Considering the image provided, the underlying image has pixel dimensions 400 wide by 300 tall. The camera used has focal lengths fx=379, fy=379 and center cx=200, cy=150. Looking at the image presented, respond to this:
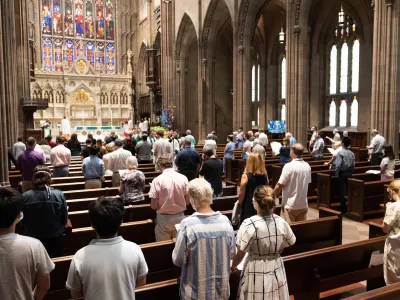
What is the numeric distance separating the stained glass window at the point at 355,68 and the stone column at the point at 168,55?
39.5 feet

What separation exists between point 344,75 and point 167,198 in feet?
66.3

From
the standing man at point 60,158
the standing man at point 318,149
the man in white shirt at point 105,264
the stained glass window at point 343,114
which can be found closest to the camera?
the man in white shirt at point 105,264

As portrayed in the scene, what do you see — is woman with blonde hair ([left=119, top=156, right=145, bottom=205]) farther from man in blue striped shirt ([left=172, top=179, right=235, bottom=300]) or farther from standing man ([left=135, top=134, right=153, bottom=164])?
standing man ([left=135, top=134, right=153, bottom=164])

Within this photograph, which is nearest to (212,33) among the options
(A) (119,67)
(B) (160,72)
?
(B) (160,72)

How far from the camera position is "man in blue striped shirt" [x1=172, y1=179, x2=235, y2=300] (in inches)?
111

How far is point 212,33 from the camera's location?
24.2 meters

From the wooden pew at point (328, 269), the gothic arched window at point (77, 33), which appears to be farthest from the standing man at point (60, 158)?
the gothic arched window at point (77, 33)

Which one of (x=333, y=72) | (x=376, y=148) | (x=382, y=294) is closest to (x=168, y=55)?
(x=333, y=72)

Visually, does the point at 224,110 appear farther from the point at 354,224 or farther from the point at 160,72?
the point at 354,224

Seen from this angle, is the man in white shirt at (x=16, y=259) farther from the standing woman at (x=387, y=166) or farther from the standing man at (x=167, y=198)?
the standing woman at (x=387, y=166)

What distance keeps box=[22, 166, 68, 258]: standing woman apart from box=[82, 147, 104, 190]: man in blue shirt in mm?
3129

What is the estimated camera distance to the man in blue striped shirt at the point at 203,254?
2.82m

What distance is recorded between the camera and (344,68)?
21.9 m

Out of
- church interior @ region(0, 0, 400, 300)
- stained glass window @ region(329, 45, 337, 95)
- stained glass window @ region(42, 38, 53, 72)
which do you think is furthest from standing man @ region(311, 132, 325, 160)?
stained glass window @ region(42, 38, 53, 72)
